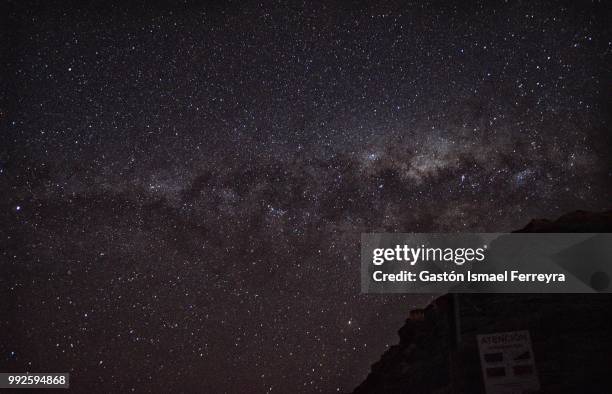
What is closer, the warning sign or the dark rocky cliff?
the warning sign

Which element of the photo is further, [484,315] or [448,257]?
[484,315]

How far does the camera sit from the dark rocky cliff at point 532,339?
14.3 m

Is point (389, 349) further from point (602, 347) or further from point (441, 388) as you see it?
point (602, 347)

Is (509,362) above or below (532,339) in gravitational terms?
below

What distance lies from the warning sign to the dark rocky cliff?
1419 millimetres

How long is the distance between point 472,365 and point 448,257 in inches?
148

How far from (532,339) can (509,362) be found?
732cm

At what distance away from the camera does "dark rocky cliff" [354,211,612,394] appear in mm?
14266

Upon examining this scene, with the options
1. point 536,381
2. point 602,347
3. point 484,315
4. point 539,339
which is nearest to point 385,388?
point 484,315

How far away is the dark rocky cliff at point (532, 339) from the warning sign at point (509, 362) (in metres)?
1.42

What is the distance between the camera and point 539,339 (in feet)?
52.1

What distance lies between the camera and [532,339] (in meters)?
16.0

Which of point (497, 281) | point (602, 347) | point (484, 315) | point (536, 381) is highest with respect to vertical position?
point (497, 281)

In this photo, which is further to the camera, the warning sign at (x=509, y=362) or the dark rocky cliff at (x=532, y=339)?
the dark rocky cliff at (x=532, y=339)
